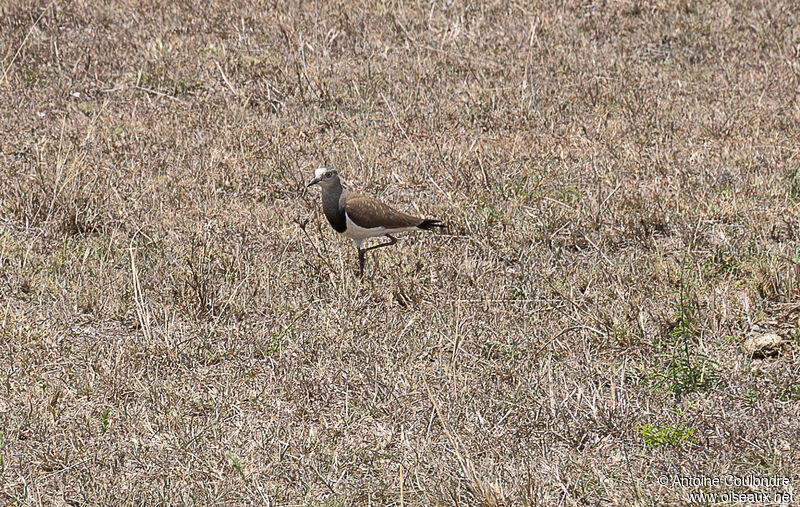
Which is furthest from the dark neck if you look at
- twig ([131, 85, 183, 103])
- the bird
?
twig ([131, 85, 183, 103])

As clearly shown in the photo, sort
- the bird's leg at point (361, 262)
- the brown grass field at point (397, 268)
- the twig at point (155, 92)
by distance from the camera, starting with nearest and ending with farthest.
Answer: the brown grass field at point (397, 268) → the bird's leg at point (361, 262) → the twig at point (155, 92)

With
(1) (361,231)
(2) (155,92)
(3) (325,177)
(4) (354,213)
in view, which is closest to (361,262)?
(1) (361,231)

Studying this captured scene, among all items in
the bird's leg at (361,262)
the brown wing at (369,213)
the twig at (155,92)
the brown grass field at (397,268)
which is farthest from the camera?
the twig at (155,92)

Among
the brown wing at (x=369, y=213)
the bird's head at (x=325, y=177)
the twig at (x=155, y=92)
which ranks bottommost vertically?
the twig at (x=155, y=92)

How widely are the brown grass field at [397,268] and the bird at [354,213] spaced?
10.2 inches

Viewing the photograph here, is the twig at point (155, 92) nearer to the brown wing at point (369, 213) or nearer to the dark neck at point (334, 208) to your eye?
the dark neck at point (334, 208)

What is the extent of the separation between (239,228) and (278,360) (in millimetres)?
1949

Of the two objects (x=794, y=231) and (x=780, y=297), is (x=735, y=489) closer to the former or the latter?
(x=780, y=297)

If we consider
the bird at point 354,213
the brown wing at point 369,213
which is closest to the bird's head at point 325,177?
the bird at point 354,213

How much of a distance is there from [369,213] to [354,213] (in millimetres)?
93

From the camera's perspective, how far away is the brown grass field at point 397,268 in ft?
13.3

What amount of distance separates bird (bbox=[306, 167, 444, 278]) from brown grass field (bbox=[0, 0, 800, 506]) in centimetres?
26

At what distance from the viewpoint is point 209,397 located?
457 centimetres

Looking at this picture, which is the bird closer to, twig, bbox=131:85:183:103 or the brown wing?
the brown wing
